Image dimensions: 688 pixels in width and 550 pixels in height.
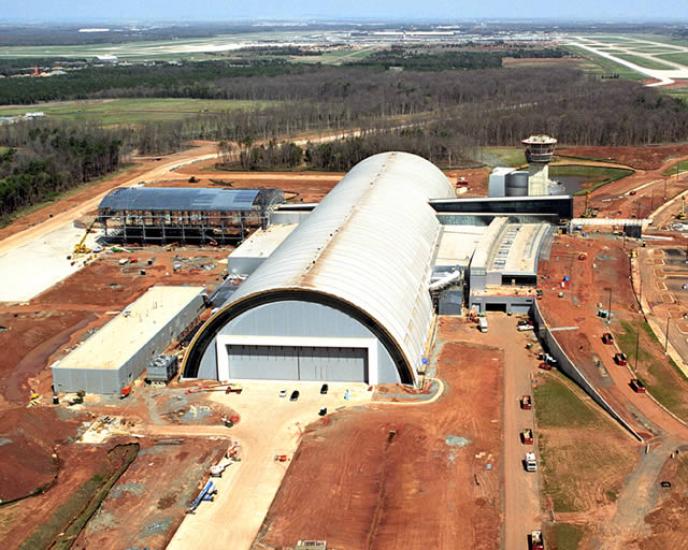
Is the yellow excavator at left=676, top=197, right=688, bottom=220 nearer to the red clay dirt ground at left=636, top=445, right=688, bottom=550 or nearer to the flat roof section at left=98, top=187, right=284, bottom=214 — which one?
the flat roof section at left=98, top=187, right=284, bottom=214

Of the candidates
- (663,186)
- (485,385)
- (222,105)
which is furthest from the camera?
(222,105)

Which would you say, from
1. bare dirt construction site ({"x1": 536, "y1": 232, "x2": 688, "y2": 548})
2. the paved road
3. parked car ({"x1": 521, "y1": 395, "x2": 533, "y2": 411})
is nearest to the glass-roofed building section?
bare dirt construction site ({"x1": 536, "y1": 232, "x2": 688, "y2": 548})

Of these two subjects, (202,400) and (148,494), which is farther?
(202,400)

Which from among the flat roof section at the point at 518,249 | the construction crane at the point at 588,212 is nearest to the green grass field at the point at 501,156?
the construction crane at the point at 588,212

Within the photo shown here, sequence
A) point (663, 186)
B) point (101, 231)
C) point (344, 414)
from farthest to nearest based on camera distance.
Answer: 1. point (663, 186)
2. point (101, 231)
3. point (344, 414)

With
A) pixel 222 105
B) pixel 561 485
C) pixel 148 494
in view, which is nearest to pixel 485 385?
pixel 561 485

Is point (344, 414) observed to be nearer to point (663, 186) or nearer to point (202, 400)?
point (202, 400)
